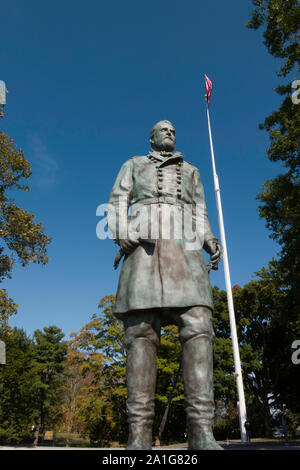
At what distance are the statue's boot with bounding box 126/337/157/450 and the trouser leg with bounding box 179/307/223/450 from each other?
1.05 ft

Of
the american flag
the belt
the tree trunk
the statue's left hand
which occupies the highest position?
the american flag

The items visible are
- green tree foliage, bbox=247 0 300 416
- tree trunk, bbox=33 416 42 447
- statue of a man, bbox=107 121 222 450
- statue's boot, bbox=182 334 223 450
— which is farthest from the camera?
tree trunk, bbox=33 416 42 447

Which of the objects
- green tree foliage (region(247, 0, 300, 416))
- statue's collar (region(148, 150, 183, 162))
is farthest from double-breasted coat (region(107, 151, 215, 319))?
green tree foliage (region(247, 0, 300, 416))

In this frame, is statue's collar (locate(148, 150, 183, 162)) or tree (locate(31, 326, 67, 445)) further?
tree (locate(31, 326, 67, 445))

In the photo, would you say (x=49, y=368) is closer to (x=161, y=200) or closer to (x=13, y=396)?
(x=13, y=396)

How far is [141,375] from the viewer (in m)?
3.65

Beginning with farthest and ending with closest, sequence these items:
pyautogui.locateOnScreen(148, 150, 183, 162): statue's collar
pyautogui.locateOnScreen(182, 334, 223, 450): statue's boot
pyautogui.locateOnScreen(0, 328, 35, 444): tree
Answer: pyautogui.locateOnScreen(0, 328, 35, 444): tree, pyautogui.locateOnScreen(148, 150, 183, 162): statue's collar, pyautogui.locateOnScreen(182, 334, 223, 450): statue's boot

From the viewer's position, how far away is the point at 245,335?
3494cm

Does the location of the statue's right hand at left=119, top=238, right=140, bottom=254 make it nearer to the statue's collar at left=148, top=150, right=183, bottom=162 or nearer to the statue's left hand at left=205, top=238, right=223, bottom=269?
the statue's left hand at left=205, top=238, right=223, bottom=269

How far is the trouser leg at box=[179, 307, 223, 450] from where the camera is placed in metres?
3.29

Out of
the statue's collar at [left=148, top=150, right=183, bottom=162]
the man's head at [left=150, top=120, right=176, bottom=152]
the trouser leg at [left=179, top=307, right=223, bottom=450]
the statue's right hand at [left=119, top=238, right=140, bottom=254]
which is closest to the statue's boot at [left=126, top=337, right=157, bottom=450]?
the trouser leg at [left=179, top=307, right=223, bottom=450]

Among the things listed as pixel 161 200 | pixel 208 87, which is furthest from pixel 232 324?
pixel 161 200

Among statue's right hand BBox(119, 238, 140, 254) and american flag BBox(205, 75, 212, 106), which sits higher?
american flag BBox(205, 75, 212, 106)
